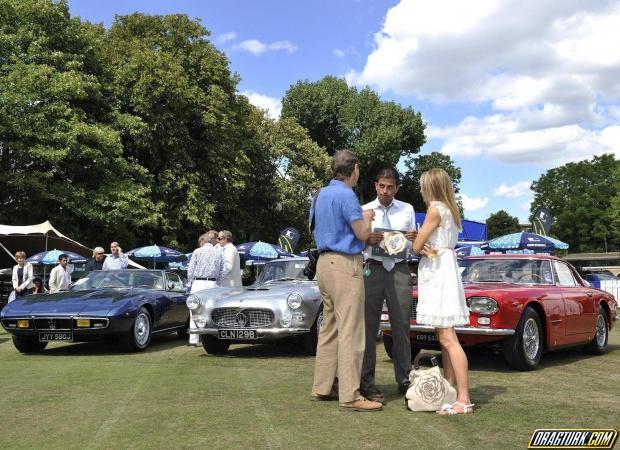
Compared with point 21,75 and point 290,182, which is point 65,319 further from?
point 290,182

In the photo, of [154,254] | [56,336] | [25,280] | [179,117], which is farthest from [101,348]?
[179,117]

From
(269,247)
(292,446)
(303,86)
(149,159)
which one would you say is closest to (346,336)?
(292,446)

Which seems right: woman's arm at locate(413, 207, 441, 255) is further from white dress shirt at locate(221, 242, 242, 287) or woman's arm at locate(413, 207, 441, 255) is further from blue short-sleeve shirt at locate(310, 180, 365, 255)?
white dress shirt at locate(221, 242, 242, 287)

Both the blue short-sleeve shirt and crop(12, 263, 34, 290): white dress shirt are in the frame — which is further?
crop(12, 263, 34, 290): white dress shirt

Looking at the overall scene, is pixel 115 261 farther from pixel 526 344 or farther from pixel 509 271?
pixel 526 344

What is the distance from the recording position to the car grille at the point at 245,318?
9.32 meters

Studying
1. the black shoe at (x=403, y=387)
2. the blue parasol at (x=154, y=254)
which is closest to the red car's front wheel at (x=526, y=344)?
the black shoe at (x=403, y=387)

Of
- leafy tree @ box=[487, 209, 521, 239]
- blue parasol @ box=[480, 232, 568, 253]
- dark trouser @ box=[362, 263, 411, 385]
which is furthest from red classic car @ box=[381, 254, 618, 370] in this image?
leafy tree @ box=[487, 209, 521, 239]

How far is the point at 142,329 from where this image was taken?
10578 millimetres

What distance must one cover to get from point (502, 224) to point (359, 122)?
57.1 meters

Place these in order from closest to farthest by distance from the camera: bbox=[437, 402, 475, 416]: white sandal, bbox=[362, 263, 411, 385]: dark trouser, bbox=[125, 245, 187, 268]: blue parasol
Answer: bbox=[437, 402, 475, 416]: white sandal → bbox=[362, 263, 411, 385]: dark trouser → bbox=[125, 245, 187, 268]: blue parasol

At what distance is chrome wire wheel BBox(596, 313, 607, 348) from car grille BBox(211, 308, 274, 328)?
15.0 ft

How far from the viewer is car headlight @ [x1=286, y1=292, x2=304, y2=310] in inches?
363

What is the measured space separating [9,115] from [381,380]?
23.3m
